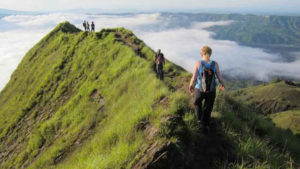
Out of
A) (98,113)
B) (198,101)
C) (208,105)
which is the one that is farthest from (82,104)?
(208,105)

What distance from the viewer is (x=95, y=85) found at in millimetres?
18172

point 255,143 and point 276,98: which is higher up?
point 255,143

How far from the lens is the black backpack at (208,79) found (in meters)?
6.68

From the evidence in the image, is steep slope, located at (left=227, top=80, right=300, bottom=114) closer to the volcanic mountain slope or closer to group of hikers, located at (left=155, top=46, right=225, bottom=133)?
the volcanic mountain slope

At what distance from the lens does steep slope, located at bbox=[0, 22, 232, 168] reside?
241 inches

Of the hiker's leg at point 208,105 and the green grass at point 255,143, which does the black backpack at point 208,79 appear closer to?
the hiker's leg at point 208,105

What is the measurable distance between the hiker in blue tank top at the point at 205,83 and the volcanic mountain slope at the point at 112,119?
372 millimetres

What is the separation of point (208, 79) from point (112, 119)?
238 inches

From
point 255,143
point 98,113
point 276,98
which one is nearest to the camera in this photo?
point 255,143

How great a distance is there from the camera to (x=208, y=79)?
21.9ft

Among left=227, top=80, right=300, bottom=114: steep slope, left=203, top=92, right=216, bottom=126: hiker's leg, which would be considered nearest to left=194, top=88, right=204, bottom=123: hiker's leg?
left=203, top=92, right=216, bottom=126: hiker's leg

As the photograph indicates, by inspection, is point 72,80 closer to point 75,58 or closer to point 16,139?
point 75,58

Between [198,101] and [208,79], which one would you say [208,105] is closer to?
[198,101]

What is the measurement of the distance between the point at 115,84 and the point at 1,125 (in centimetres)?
1514
